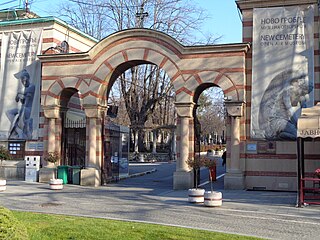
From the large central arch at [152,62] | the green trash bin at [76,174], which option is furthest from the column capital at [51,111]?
the green trash bin at [76,174]

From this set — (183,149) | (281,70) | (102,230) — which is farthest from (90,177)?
(102,230)

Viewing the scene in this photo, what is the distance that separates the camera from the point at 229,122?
65.3 feet

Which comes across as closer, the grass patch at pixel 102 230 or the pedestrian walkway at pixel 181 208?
the grass patch at pixel 102 230

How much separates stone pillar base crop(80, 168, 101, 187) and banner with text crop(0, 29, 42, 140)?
12.8 feet

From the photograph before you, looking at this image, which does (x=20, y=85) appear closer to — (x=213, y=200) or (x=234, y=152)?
(x=234, y=152)

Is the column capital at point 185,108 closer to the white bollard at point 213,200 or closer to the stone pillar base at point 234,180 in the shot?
the stone pillar base at point 234,180

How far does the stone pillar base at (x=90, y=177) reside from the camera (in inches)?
829

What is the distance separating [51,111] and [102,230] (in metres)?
13.8

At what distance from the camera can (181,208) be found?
1384cm

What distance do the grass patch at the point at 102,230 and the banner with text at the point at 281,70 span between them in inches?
417

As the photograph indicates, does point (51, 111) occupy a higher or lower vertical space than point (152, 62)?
lower

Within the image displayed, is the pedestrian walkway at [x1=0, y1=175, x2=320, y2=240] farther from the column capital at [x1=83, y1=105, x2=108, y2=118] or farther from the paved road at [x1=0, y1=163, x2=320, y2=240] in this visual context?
the column capital at [x1=83, y1=105, x2=108, y2=118]

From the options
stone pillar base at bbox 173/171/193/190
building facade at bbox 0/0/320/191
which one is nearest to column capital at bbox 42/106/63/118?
building facade at bbox 0/0/320/191

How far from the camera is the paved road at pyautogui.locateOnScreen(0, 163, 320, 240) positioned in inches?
421
